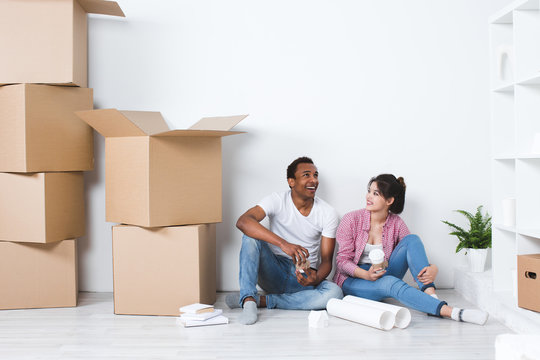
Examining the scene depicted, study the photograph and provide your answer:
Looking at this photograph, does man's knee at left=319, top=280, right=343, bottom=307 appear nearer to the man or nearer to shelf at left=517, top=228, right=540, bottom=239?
the man

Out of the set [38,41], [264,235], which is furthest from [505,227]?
[38,41]

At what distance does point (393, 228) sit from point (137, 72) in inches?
68.7

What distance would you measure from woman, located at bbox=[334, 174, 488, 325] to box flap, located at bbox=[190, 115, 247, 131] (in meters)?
0.81

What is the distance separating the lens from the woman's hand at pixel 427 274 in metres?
2.44

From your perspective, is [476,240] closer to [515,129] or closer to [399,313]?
[515,129]

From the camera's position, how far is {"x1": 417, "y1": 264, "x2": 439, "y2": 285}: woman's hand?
244 centimetres

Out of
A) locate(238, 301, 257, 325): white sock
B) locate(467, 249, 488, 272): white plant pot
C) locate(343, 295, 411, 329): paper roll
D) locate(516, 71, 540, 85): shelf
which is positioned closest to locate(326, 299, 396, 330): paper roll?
locate(343, 295, 411, 329): paper roll

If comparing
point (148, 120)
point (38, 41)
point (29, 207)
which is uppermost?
point (38, 41)

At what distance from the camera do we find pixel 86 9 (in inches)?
108

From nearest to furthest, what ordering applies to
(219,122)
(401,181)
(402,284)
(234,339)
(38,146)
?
1. (234,339)
2. (402,284)
3. (38,146)
4. (219,122)
5. (401,181)

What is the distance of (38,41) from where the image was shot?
2.52 m

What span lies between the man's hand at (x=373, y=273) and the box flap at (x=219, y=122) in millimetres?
1017

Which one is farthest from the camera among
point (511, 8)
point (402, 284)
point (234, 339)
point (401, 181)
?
point (401, 181)

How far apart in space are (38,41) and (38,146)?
1.77ft
